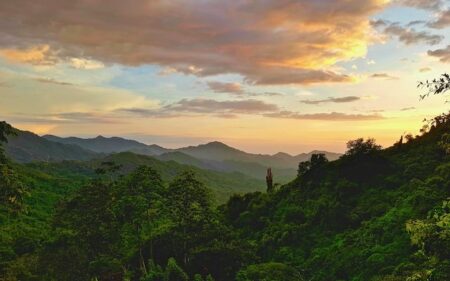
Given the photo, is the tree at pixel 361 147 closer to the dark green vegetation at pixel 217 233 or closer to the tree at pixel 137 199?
the dark green vegetation at pixel 217 233

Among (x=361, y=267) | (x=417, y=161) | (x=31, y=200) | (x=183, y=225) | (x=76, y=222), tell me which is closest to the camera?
(x=361, y=267)

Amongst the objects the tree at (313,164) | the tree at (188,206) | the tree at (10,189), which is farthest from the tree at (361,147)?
the tree at (10,189)

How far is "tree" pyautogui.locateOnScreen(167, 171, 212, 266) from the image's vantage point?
40.5 meters

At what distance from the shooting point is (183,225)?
137ft

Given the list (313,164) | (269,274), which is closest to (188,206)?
(269,274)

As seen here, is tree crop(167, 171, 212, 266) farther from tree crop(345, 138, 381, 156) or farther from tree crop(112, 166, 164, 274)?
tree crop(345, 138, 381, 156)

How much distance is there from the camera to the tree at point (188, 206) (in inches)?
1596

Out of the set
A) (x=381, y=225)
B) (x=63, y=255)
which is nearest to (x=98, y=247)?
(x=63, y=255)

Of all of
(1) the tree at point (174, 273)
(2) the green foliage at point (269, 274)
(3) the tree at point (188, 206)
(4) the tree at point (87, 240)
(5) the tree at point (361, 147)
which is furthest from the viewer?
(5) the tree at point (361, 147)

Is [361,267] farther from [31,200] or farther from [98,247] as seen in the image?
[31,200]

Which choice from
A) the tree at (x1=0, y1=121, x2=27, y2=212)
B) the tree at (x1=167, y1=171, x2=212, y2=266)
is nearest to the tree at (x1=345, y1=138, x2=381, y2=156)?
the tree at (x1=167, y1=171, x2=212, y2=266)

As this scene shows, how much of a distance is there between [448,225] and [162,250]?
34.8 meters

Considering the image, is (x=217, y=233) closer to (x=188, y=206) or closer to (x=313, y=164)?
(x=188, y=206)

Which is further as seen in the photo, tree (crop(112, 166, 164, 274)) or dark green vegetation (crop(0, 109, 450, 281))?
tree (crop(112, 166, 164, 274))
